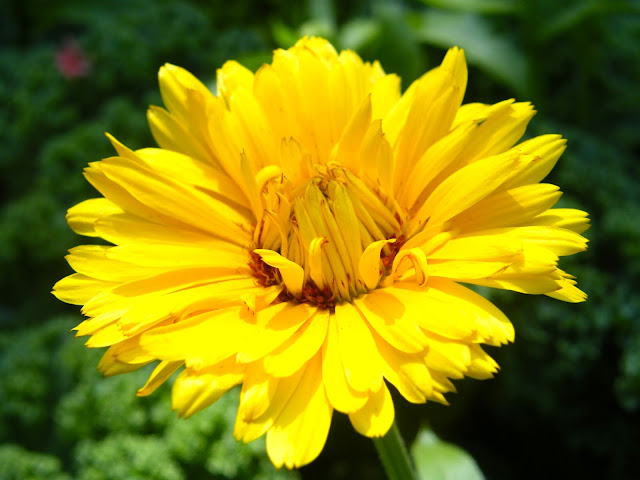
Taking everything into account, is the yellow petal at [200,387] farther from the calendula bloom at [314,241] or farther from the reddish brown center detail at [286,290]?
the reddish brown center detail at [286,290]

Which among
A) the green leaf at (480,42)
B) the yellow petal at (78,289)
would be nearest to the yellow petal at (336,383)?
the yellow petal at (78,289)

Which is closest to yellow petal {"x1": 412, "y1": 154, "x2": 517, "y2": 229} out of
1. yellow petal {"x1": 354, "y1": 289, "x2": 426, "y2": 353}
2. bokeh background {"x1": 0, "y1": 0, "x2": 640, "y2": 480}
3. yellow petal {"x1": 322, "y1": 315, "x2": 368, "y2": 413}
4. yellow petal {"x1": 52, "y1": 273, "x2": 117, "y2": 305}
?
yellow petal {"x1": 354, "y1": 289, "x2": 426, "y2": 353}

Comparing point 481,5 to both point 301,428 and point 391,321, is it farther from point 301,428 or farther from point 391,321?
point 301,428

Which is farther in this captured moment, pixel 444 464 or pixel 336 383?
pixel 444 464

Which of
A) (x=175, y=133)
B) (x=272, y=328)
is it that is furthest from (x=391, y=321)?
(x=175, y=133)

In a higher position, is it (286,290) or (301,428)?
(286,290)

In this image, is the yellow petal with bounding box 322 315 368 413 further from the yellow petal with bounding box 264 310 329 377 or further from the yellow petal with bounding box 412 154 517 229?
the yellow petal with bounding box 412 154 517 229

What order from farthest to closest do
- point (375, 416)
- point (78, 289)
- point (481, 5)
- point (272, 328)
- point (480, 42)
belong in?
point (480, 42) < point (481, 5) < point (78, 289) < point (272, 328) < point (375, 416)
